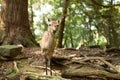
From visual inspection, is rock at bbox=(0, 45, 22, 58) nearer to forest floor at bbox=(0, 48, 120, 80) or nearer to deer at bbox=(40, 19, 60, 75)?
forest floor at bbox=(0, 48, 120, 80)


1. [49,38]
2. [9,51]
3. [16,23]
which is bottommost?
[9,51]

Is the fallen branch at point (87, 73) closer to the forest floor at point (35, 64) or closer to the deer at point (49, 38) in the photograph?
the forest floor at point (35, 64)

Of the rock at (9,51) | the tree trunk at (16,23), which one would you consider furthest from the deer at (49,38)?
the tree trunk at (16,23)

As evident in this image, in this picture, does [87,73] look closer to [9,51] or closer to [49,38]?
[49,38]

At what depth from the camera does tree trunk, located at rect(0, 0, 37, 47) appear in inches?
332

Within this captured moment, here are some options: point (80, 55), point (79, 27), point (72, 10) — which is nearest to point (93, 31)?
point (72, 10)

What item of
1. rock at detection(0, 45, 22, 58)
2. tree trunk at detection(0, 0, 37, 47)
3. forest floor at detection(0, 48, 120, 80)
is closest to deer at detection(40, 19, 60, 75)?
forest floor at detection(0, 48, 120, 80)

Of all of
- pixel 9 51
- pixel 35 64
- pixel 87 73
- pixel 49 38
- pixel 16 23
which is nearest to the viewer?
pixel 49 38

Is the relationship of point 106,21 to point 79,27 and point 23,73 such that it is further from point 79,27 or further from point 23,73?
point 23,73

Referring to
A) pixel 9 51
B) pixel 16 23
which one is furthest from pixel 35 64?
pixel 16 23

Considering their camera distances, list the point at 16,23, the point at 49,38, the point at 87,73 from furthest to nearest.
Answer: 1. the point at 16,23
2. the point at 87,73
3. the point at 49,38

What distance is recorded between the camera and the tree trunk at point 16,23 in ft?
27.7

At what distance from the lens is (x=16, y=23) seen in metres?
8.59

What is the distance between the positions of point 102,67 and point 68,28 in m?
14.6
